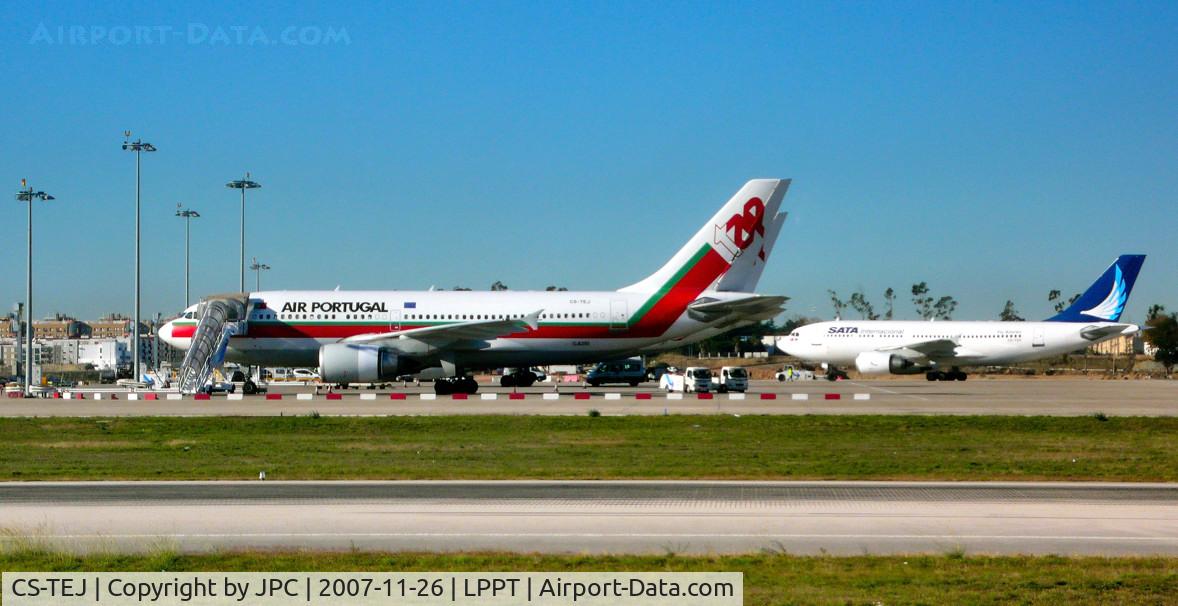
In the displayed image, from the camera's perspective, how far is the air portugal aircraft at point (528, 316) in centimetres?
5019

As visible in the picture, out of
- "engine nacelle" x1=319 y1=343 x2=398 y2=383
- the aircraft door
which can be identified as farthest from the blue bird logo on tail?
"engine nacelle" x1=319 y1=343 x2=398 y2=383

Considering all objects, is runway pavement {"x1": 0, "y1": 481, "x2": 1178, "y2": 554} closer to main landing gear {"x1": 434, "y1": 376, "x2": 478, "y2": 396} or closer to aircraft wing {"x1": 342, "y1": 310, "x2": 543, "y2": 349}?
aircraft wing {"x1": 342, "y1": 310, "x2": 543, "y2": 349}

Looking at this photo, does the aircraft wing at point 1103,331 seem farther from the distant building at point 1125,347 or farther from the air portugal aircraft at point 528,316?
the distant building at point 1125,347

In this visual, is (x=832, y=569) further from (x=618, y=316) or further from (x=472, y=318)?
(x=472, y=318)

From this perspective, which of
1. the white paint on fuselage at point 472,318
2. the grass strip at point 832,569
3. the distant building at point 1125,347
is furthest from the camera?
the distant building at point 1125,347

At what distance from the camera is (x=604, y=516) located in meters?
16.2

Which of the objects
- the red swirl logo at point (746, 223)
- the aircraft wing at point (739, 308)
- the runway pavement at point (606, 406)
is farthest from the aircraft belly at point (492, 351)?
the red swirl logo at point (746, 223)

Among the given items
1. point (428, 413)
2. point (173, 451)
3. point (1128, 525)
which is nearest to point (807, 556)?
point (1128, 525)

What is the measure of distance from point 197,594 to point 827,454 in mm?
17093

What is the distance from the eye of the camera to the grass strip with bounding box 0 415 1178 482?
2228 cm

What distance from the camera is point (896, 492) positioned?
1931 cm

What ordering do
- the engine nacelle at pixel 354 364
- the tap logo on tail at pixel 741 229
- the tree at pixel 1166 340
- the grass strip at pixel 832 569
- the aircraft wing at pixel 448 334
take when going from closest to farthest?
1. the grass strip at pixel 832 569
2. the engine nacelle at pixel 354 364
3. the aircraft wing at pixel 448 334
4. the tap logo on tail at pixel 741 229
5. the tree at pixel 1166 340

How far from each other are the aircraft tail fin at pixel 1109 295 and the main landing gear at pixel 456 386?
45588 millimetres

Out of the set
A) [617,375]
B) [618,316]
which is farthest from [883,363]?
[618,316]
